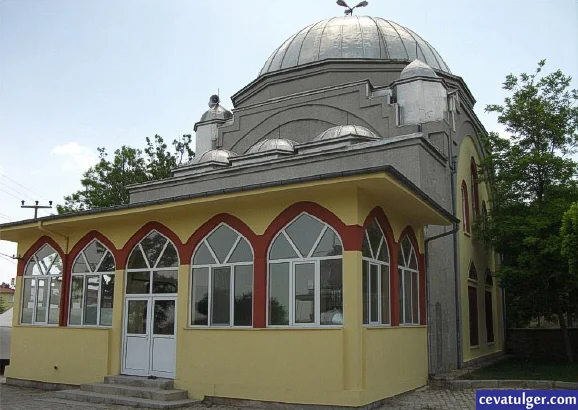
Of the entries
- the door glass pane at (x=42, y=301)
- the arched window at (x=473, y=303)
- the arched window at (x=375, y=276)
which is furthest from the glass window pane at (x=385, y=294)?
the door glass pane at (x=42, y=301)

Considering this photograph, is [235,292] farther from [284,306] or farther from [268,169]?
[268,169]

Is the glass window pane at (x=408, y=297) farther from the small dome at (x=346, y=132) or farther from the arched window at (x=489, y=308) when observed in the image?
the arched window at (x=489, y=308)

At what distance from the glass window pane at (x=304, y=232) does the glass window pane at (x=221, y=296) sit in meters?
1.54

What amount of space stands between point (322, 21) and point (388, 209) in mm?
12795

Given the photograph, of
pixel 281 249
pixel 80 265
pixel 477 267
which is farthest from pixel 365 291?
pixel 477 267

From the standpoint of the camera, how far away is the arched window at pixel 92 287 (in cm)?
1266

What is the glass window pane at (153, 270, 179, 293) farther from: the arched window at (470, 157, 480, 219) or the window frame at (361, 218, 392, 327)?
the arched window at (470, 157, 480, 219)

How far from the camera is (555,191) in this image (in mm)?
16203

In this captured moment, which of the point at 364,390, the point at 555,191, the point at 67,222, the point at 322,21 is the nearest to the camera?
the point at 364,390

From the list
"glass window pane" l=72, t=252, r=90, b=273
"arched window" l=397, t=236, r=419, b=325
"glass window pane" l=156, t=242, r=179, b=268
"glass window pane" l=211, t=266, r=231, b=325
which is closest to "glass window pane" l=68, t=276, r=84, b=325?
"glass window pane" l=72, t=252, r=90, b=273

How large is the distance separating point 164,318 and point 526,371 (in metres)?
9.00

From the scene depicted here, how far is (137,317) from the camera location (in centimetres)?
1207

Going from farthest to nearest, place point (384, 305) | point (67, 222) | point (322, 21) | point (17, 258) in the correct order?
point (322, 21), point (17, 258), point (67, 222), point (384, 305)

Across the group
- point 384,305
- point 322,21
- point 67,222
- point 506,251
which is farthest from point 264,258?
point 322,21
